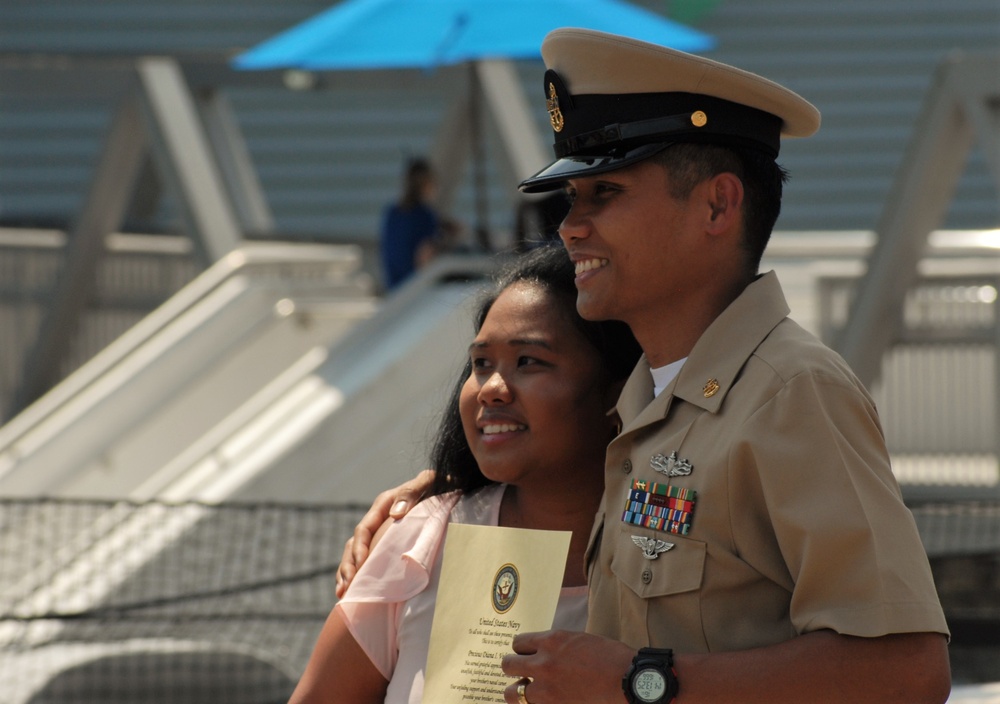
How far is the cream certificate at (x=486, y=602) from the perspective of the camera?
2113 millimetres

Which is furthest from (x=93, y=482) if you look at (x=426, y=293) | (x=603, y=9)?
(x=603, y=9)

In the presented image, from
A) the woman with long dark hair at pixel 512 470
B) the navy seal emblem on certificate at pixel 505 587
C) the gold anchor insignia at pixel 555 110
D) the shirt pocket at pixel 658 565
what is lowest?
the shirt pocket at pixel 658 565

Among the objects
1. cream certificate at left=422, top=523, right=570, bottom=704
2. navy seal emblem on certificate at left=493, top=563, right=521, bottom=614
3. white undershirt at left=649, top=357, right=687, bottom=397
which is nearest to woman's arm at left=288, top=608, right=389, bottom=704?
cream certificate at left=422, top=523, right=570, bottom=704

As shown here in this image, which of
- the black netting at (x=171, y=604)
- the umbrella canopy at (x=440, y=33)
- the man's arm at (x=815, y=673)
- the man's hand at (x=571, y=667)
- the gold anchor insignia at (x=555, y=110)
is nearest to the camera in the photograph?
the man's arm at (x=815, y=673)

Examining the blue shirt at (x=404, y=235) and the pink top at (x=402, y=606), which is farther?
the blue shirt at (x=404, y=235)

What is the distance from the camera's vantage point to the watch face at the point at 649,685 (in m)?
1.80

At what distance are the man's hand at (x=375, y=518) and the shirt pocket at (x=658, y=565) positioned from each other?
2.51ft

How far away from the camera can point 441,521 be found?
2617 mm

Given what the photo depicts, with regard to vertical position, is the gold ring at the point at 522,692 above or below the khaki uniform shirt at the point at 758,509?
below

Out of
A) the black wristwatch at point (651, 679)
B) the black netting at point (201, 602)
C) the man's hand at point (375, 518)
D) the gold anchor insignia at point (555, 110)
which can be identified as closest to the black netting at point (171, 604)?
the black netting at point (201, 602)

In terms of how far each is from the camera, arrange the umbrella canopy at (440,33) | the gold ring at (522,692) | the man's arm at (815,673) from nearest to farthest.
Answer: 1. the man's arm at (815,673)
2. the gold ring at (522,692)
3. the umbrella canopy at (440,33)

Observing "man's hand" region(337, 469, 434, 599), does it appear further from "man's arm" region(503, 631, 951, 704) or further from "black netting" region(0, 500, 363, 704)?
"black netting" region(0, 500, 363, 704)

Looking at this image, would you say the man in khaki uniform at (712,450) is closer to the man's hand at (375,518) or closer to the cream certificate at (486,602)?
the cream certificate at (486,602)

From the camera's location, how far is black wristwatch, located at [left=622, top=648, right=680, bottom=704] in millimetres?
1798
